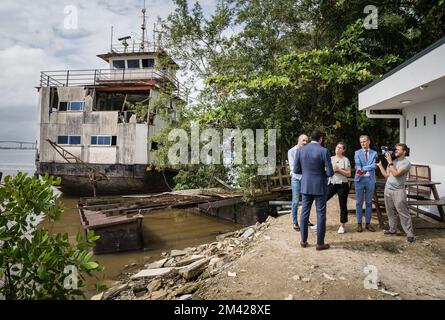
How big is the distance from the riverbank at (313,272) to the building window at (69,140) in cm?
1654

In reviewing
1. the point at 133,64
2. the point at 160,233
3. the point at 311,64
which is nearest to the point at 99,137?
the point at 133,64

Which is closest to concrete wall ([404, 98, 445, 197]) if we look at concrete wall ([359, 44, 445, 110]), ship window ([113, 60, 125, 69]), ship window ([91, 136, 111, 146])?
concrete wall ([359, 44, 445, 110])

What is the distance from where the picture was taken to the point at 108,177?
2011cm

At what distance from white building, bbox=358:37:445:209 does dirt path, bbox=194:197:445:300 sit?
2.34 metres

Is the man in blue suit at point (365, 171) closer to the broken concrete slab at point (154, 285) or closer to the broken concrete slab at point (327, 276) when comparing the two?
the broken concrete slab at point (327, 276)

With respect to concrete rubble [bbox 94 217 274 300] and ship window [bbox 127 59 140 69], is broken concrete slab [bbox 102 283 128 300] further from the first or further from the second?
ship window [bbox 127 59 140 69]

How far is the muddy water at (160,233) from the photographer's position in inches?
338

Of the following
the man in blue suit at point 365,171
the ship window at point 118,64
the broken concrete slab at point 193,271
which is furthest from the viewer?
the ship window at point 118,64

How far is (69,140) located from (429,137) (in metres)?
19.9

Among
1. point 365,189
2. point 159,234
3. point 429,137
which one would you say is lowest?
point 159,234

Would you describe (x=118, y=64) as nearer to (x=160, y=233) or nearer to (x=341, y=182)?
(x=160, y=233)

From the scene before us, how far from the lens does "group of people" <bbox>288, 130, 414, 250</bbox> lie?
519cm

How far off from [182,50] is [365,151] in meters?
14.2

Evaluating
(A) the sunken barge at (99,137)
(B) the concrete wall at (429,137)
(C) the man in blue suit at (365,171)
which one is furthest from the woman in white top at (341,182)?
(A) the sunken barge at (99,137)
